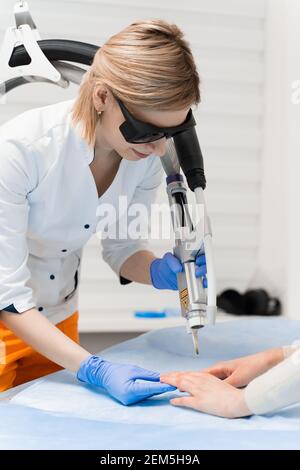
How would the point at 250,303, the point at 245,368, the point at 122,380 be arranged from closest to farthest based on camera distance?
the point at 122,380 → the point at 245,368 → the point at 250,303

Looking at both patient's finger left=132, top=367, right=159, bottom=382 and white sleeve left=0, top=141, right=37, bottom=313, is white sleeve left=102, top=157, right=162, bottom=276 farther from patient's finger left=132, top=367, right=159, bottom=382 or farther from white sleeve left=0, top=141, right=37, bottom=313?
patient's finger left=132, top=367, right=159, bottom=382

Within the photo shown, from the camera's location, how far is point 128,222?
2008 millimetres

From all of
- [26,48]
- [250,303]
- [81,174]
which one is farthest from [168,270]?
[250,303]

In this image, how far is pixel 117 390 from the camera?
1367 millimetres

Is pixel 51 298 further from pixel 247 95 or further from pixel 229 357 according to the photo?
pixel 247 95

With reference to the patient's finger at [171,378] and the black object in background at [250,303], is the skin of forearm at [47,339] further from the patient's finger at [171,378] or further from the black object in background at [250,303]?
the black object in background at [250,303]

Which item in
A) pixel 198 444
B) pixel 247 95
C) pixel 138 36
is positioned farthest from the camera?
pixel 247 95

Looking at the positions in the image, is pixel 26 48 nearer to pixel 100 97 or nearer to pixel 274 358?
pixel 100 97

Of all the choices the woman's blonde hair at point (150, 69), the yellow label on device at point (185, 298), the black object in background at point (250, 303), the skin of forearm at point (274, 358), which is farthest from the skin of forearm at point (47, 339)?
the black object in background at point (250, 303)

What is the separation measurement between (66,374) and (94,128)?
58 centimetres

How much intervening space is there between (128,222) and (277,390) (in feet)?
2.84

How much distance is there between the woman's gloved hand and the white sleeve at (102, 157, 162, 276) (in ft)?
0.39

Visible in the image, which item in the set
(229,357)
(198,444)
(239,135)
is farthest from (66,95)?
(198,444)

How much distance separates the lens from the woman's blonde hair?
1.45 meters
